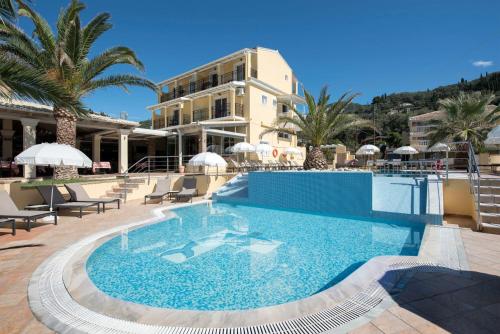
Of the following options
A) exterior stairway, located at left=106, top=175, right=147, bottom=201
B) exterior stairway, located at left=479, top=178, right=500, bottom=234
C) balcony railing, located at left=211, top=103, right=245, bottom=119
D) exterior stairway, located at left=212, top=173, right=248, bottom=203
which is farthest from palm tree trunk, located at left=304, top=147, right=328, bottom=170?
balcony railing, located at left=211, top=103, right=245, bottom=119

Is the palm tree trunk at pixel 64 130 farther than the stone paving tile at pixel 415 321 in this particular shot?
Yes

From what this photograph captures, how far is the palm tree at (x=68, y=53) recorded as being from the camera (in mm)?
11398

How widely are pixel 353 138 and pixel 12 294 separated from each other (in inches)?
2622

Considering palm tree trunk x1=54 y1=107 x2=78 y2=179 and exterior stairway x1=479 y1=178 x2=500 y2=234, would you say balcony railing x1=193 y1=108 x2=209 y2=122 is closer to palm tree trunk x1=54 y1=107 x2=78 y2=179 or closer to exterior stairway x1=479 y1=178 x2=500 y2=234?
palm tree trunk x1=54 y1=107 x2=78 y2=179

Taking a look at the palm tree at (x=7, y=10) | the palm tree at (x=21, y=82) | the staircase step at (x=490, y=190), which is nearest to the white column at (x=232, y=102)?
the palm tree at (x=21, y=82)

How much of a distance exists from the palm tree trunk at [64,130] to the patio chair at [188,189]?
550cm

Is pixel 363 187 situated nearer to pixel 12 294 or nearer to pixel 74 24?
pixel 12 294

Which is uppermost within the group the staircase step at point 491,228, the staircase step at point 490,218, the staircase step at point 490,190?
the staircase step at point 490,190

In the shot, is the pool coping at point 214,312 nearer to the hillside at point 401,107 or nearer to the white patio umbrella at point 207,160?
the white patio umbrella at point 207,160

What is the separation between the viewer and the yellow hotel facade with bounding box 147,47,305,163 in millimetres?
24938

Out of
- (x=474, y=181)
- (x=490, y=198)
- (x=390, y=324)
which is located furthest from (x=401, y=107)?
(x=390, y=324)

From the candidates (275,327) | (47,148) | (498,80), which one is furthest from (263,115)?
(498,80)

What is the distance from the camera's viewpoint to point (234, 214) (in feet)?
39.3

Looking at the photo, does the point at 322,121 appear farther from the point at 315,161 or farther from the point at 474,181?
the point at 474,181
